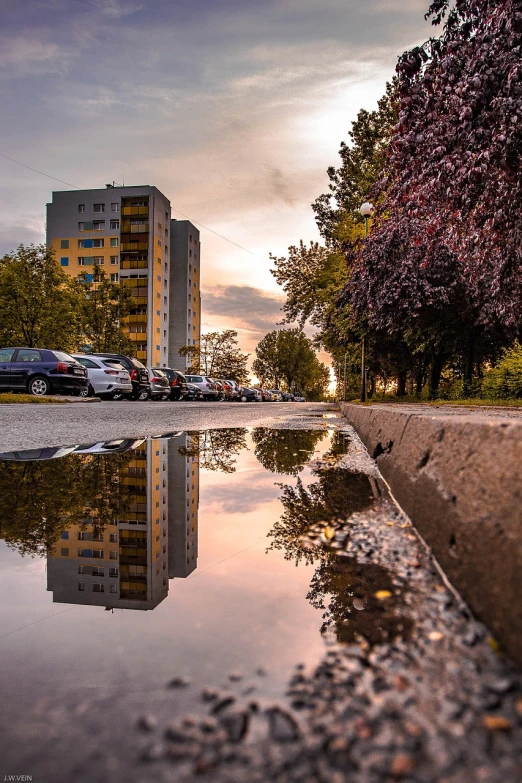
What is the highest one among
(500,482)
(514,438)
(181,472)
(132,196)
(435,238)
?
(132,196)

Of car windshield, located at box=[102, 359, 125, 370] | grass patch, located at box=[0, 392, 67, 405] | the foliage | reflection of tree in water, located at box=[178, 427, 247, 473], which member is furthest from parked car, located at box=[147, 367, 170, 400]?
the foliage

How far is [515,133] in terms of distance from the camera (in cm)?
541

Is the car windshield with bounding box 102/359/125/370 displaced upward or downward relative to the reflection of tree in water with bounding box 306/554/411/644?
upward

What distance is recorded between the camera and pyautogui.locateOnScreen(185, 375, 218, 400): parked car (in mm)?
36094

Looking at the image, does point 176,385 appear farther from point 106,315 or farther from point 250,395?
point 250,395

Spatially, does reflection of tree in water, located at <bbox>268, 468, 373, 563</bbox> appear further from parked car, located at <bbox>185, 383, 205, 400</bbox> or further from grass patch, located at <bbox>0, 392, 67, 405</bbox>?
parked car, located at <bbox>185, 383, 205, 400</bbox>

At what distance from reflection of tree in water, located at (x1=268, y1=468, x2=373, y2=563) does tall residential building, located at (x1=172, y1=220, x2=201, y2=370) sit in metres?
72.4

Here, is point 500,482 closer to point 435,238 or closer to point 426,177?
point 426,177

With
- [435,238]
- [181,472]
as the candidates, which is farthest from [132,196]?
[181,472]

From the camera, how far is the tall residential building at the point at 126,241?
6725cm

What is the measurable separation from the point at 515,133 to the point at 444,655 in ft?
20.0

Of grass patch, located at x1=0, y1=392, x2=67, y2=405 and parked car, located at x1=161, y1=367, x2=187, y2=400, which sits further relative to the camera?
parked car, located at x1=161, y1=367, x2=187, y2=400

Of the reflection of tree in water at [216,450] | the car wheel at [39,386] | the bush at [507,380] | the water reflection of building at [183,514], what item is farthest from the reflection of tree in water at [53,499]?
the car wheel at [39,386]

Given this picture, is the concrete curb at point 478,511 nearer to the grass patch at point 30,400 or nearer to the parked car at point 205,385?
the grass patch at point 30,400
